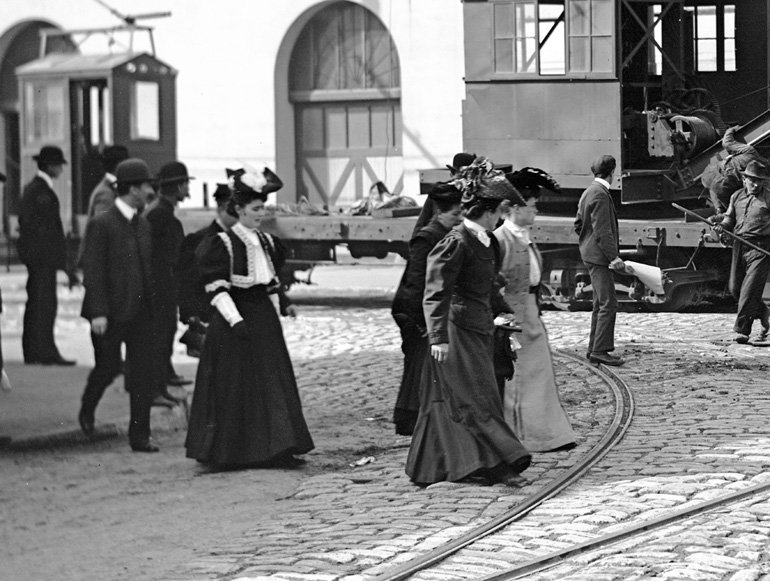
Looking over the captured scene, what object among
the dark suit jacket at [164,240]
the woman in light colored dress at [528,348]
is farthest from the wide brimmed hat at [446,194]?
the dark suit jacket at [164,240]

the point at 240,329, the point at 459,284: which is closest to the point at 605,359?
the point at 459,284

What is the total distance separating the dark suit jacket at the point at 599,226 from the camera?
1055 cm

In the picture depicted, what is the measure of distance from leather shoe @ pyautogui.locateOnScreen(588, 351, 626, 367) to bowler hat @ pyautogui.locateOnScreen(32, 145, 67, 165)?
8603 millimetres

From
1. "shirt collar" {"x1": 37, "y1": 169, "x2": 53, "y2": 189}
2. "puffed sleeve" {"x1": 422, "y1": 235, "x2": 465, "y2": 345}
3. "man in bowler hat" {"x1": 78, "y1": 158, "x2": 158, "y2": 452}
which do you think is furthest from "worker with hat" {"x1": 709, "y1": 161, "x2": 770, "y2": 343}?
"shirt collar" {"x1": 37, "y1": 169, "x2": 53, "y2": 189}

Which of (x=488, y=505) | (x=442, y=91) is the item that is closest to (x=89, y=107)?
(x=488, y=505)

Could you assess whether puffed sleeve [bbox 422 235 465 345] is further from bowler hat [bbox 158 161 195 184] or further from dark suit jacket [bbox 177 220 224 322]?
bowler hat [bbox 158 161 195 184]

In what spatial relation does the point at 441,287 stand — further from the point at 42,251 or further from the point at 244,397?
the point at 42,251

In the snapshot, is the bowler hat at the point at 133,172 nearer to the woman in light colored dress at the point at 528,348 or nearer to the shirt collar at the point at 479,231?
the shirt collar at the point at 479,231

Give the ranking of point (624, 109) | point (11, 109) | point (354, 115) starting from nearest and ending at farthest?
point (11, 109), point (624, 109), point (354, 115)

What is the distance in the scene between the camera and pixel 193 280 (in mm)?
7160

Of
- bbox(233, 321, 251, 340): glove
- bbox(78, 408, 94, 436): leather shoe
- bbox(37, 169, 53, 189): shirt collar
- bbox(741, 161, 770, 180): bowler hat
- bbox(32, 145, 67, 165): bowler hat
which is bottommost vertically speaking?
bbox(233, 321, 251, 340): glove

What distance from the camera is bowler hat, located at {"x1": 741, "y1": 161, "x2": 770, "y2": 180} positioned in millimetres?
12047

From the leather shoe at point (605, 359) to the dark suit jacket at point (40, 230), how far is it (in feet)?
28.2

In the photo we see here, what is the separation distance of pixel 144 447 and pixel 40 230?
3144 millimetres
